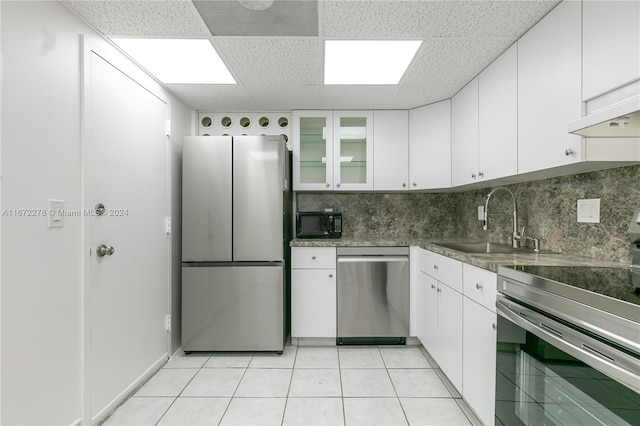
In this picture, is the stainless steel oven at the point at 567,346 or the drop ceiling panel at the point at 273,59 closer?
the stainless steel oven at the point at 567,346

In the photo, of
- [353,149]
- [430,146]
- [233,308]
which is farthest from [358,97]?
[233,308]

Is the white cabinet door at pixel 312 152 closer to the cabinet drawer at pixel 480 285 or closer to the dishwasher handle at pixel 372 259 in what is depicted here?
the dishwasher handle at pixel 372 259

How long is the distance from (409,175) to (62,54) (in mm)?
2538

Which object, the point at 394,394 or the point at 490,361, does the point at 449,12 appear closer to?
the point at 490,361

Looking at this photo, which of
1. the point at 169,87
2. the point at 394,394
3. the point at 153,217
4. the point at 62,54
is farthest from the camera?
the point at 169,87

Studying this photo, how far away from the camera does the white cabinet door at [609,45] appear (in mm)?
1063

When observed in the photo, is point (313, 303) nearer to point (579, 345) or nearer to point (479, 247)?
point (479, 247)

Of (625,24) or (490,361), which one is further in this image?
(490,361)

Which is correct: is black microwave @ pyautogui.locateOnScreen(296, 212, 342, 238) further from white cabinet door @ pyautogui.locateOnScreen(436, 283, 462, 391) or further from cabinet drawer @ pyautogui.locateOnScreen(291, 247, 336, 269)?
white cabinet door @ pyautogui.locateOnScreen(436, 283, 462, 391)

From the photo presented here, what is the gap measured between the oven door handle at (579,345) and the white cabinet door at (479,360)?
258mm

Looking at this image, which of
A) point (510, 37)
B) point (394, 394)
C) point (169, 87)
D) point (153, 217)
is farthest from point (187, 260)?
point (510, 37)

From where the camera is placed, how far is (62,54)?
1437 millimetres

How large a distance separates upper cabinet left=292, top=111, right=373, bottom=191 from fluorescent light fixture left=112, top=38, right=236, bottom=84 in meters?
0.88

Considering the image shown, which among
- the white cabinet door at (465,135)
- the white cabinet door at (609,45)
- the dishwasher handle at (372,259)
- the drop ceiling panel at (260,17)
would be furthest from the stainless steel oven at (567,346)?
the drop ceiling panel at (260,17)
